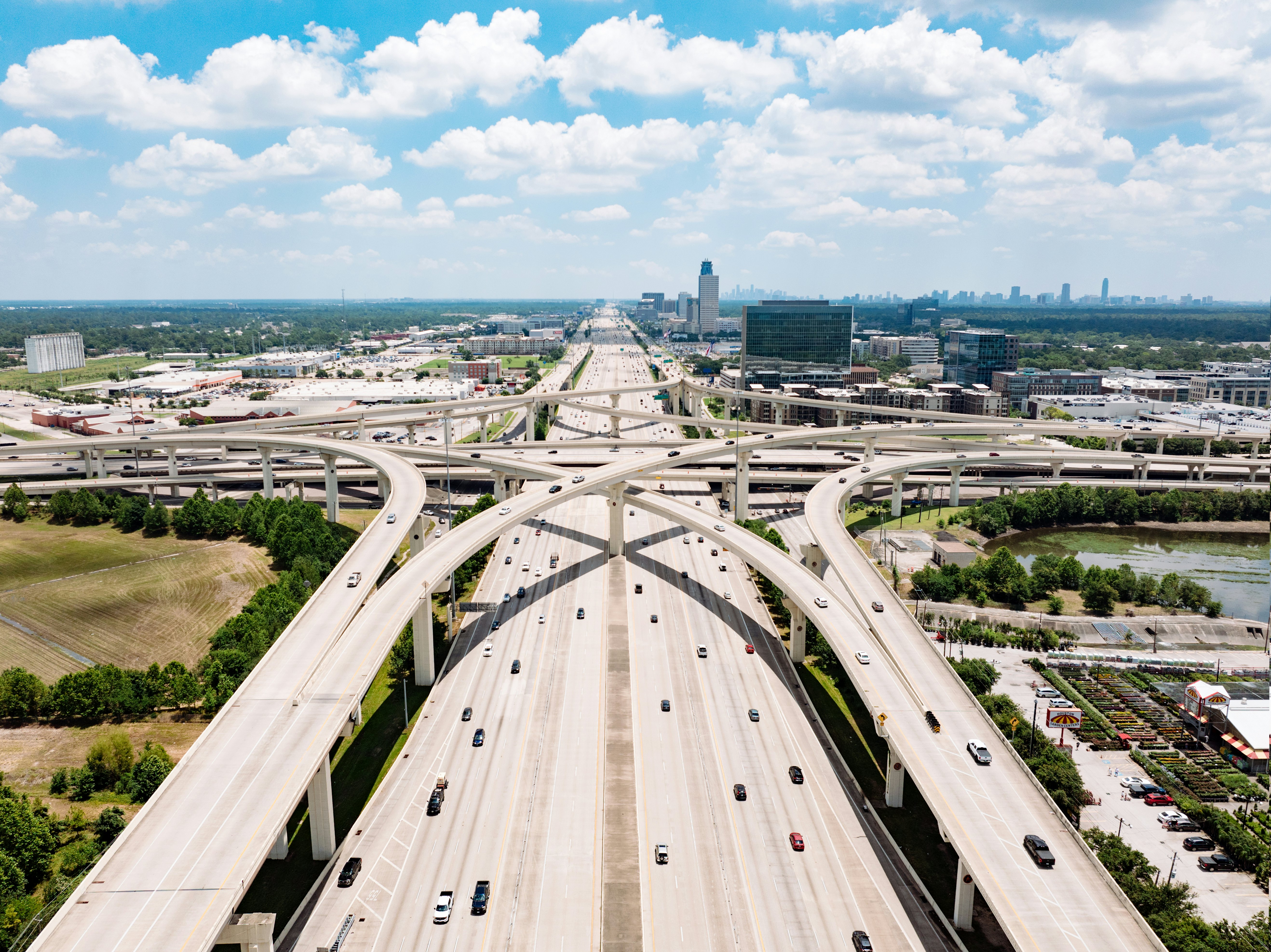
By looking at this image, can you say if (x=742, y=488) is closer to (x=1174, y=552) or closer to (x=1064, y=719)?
(x=1174, y=552)

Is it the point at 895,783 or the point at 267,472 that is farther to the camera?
the point at 267,472

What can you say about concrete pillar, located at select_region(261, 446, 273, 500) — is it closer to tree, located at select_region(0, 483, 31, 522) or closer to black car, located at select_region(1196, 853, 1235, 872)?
tree, located at select_region(0, 483, 31, 522)

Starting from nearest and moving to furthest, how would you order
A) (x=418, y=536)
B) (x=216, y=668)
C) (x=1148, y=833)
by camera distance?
(x=1148, y=833)
(x=216, y=668)
(x=418, y=536)

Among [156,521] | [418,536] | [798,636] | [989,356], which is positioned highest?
[989,356]

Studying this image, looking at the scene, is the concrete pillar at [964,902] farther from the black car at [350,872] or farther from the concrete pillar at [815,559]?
the concrete pillar at [815,559]

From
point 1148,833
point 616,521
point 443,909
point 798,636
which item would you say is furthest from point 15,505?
point 1148,833

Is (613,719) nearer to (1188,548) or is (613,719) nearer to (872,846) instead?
(872,846)

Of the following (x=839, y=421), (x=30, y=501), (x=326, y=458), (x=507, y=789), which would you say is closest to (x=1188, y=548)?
(x=839, y=421)
